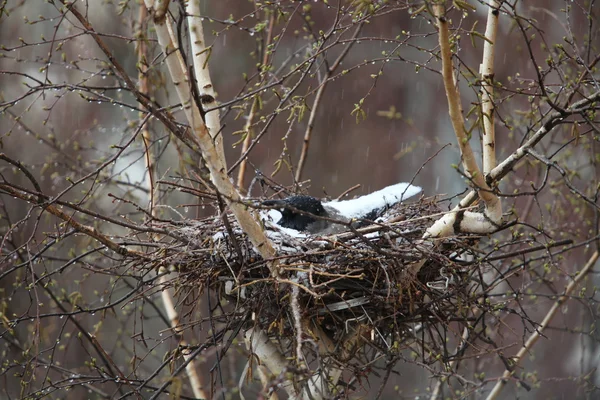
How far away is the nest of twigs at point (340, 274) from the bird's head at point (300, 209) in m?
0.29

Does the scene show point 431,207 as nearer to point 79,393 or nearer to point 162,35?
point 162,35

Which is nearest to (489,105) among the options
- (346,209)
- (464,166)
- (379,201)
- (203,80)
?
(464,166)

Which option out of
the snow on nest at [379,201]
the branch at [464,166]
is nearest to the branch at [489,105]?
the branch at [464,166]

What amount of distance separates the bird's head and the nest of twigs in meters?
0.29

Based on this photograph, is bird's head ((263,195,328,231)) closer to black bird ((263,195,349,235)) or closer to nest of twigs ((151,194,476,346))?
black bird ((263,195,349,235))

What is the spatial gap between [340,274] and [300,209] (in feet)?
2.26

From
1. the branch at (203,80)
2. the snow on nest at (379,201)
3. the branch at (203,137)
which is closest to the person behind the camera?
the branch at (203,137)

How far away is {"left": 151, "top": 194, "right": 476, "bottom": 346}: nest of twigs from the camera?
2871 mm

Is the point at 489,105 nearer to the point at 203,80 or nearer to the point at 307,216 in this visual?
the point at 307,216

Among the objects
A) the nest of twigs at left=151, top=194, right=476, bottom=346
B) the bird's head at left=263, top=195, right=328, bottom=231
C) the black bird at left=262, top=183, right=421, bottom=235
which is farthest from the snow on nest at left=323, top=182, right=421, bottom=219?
the nest of twigs at left=151, top=194, right=476, bottom=346

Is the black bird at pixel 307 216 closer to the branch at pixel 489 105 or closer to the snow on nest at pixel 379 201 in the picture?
the snow on nest at pixel 379 201

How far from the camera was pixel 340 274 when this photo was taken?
2.88 m

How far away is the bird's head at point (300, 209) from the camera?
3.47 metres

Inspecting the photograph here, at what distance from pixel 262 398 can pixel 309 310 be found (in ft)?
4.25
